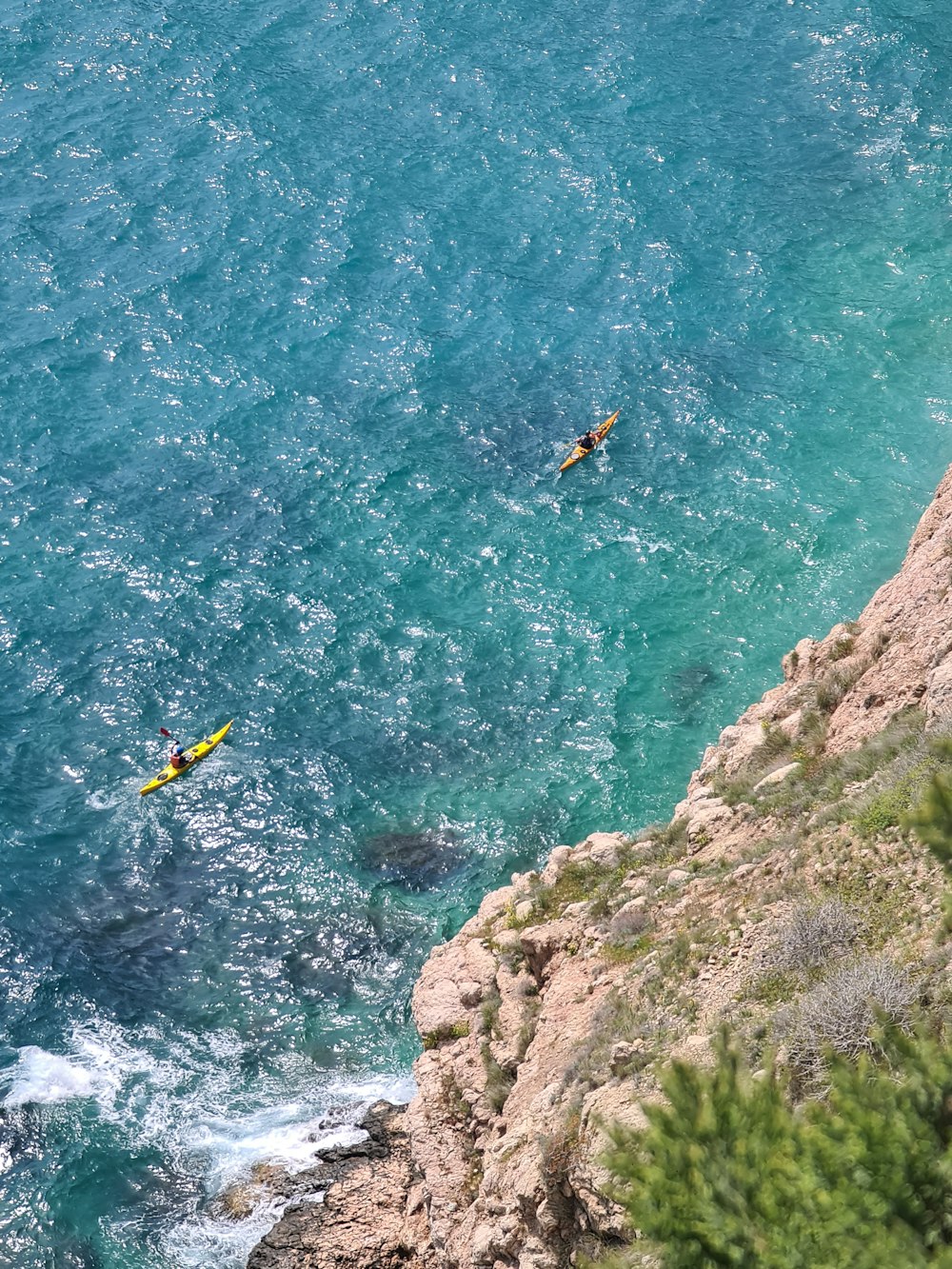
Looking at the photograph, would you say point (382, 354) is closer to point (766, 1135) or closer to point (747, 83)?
point (747, 83)

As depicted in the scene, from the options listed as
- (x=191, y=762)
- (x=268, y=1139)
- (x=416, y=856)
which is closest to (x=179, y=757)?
(x=191, y=762)

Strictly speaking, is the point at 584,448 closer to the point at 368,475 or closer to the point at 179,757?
the point at 368,475

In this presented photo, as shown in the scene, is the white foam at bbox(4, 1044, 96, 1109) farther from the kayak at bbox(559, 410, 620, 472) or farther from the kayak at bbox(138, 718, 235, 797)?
the kayak at bbox(559, 410, 620, 472)

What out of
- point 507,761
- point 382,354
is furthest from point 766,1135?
point 382,354

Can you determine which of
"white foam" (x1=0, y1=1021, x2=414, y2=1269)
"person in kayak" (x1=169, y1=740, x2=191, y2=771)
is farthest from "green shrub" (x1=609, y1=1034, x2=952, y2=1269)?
"person in kayak" (x1=169, y1=740, x2=191, y2=771)

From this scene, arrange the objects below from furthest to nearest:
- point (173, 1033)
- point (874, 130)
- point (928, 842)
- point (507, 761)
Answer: point (874, 130), point (507, 761), point (173, 1033), point (928, 842)

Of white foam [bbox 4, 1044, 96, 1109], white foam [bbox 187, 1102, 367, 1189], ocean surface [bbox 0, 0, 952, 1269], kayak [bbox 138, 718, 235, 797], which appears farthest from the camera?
kayak [bbox 138, 718, 235, 797]
